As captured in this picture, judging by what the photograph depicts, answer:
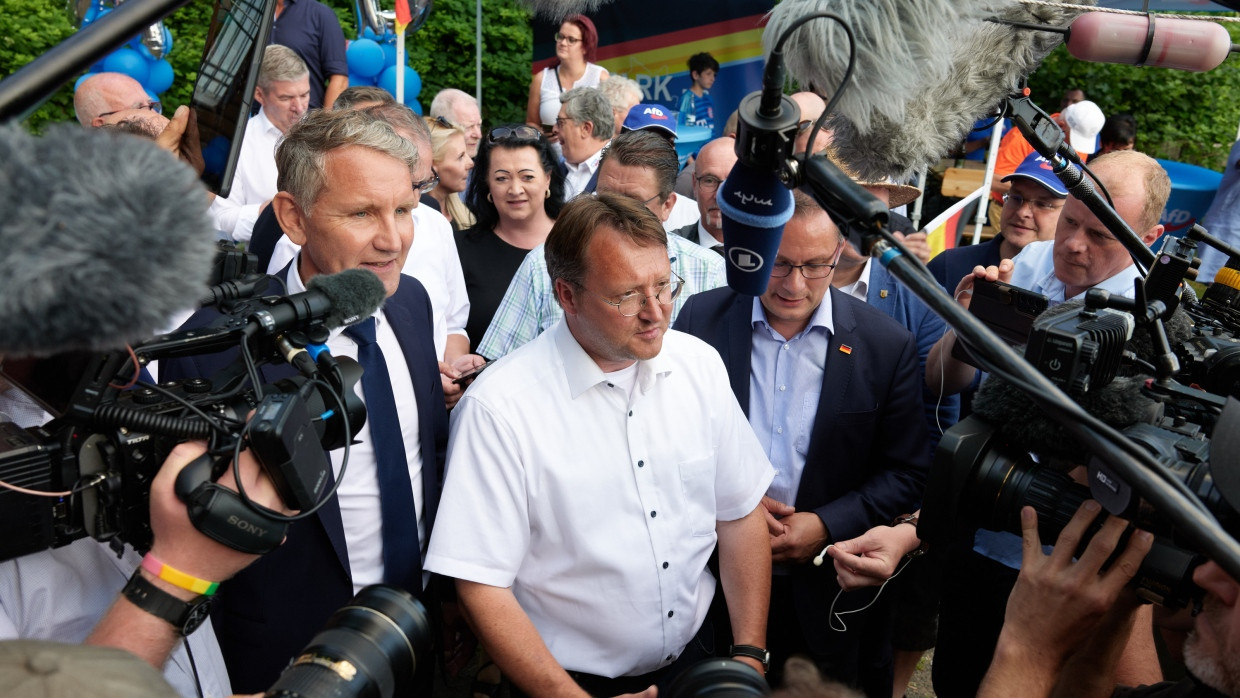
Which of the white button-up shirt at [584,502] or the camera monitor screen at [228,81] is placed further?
the white button-up shirt at [584,502]

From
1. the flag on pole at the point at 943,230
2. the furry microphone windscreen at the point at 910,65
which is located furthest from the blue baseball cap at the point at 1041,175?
the furry microphone windscreen at the point at 910,65

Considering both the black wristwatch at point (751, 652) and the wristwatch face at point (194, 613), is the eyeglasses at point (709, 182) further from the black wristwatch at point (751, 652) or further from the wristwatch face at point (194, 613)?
the wristwatch face at point (194, 613)

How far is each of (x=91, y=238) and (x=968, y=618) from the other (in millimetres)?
3056

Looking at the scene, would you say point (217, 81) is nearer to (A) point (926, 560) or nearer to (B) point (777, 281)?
(B) point (777, 281)

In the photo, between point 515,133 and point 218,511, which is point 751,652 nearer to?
point 218,511

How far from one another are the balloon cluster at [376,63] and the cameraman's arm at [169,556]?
20.7ft

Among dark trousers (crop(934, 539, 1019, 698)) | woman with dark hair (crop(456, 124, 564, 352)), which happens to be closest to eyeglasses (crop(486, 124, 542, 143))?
woman with dark hair (crop(456, 124, 564, 352))

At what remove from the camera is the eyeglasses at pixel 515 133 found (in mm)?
4484

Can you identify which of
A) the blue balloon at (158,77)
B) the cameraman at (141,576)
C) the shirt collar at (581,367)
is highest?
the cameraman at (141,576)

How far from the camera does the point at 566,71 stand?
8.02 metres

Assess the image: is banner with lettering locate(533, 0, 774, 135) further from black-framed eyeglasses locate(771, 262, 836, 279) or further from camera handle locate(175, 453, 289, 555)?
camera handle locate(175, 453, 289, 555)

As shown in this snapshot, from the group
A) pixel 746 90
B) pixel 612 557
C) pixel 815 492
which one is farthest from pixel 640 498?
pixel 746 90

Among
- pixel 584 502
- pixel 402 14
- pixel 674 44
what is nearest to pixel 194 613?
pixel 584 502

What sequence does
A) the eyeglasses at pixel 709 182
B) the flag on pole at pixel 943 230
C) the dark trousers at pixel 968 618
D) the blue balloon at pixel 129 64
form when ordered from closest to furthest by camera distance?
the dark trousers at pixel 968 618, the eyeglasses at pixel 709 182, the flag on pole at pixel 943 230, the blue balloon at pixel 129 64
